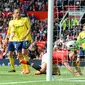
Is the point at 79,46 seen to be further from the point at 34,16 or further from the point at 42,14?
the point at 42,14

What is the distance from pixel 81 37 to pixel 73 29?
1.28 metres

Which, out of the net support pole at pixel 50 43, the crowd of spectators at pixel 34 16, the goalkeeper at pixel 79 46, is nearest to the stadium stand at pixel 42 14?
the crowd of spectators at pixel 34 16

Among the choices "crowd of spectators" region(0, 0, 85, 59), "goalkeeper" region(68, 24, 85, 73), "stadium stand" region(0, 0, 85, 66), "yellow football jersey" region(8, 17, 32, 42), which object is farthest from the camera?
"crowd of spectators" region(0, 0, 85, 59)

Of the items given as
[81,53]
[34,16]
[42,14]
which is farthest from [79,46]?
[42,14]

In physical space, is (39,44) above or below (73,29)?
below

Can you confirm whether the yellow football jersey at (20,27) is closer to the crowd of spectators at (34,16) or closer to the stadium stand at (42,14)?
the stadium stand at (42,14)

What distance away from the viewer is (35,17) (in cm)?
2875

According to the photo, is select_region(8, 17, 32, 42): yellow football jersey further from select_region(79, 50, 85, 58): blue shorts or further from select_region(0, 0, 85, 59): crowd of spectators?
select_region(79, 50, 85, 58): blue shorts

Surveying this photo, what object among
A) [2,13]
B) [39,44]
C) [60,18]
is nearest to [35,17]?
[2,13]

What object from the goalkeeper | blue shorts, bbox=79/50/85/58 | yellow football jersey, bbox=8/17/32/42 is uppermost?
yellow football jersey, bbox=8/17/32/42

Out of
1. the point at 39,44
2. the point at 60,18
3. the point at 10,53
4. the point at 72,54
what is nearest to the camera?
the point at 72,54

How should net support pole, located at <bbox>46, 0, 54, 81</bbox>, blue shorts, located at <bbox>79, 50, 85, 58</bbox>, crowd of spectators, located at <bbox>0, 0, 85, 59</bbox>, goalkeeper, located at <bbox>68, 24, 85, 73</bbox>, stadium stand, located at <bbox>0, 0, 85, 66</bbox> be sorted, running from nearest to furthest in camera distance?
net support pole, located at <bbox>46, 0, 54, 81</bbox>, goalkeeper, located at <bbox>68, 24, 85, 73</bbox>, blue shorts, located at <bbox>79, 50, 85, 58</bbox>, stadium stand, located at <bbox>0, 0, 85, 66</bbox>, crowd of spectators, located at <bbox>0, 0, 85, 59</bbox>

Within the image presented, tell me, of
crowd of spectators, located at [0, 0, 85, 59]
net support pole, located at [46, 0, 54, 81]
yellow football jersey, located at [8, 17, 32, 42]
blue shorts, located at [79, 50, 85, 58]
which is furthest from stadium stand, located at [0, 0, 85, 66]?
net support pole, located at [46, 0, 54, 81]

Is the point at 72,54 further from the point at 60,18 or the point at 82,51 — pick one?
the point at 60,18
